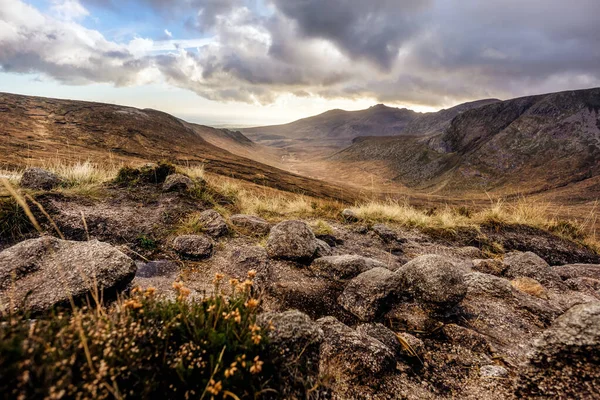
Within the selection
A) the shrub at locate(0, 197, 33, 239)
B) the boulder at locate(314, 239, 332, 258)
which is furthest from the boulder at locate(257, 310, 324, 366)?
the shrub at locate(0, 197, 33, 239)

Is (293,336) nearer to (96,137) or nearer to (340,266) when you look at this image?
(340,266)

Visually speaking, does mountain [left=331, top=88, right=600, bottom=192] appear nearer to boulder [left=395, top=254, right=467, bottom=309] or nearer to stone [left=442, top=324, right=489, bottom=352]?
boulder [left=395, top=254, right=467, bottom=309]

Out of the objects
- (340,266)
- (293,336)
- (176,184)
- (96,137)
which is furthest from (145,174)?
(96,137)

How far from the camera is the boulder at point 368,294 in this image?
9.73 feet

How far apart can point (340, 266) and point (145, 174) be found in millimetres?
4754

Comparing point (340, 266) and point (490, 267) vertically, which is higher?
point (340, 266)

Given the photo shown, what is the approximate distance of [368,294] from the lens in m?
3.05

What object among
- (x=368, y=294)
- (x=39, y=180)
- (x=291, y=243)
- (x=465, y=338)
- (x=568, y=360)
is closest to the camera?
(x=568, y=360)

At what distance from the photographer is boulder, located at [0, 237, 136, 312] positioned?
7.57 feet

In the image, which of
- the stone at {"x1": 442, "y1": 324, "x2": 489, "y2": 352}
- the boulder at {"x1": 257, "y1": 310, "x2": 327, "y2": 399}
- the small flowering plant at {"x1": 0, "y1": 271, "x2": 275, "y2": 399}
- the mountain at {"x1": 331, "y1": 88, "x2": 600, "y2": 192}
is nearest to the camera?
the small flowering plant at {"x1": 0, "y1": 271, "x2": 275, "y2": 399}

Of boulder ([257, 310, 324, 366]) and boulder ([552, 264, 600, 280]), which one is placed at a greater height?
boulder ([257, 310, 324, 366])

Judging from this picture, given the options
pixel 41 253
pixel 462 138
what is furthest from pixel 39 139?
pixel 462 138

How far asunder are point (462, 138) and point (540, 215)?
137 feet

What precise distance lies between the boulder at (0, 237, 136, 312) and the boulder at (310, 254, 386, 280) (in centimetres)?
222
